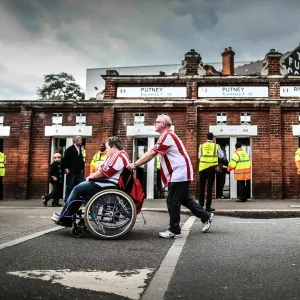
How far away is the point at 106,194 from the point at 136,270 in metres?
2.01

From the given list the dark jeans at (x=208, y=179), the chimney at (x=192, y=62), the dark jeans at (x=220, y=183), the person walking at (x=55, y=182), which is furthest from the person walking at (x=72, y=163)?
the chimney at (x=192, y=62)

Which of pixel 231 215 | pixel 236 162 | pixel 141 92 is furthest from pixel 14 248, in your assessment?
pixel 141 92

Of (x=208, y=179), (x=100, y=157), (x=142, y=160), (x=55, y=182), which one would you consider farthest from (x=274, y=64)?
(x=142, y=160)

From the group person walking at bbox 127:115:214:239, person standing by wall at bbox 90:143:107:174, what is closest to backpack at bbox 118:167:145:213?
person walking at bbox 127:115:214:239

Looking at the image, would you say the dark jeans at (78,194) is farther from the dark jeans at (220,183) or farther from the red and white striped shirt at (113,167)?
the dark jeans at (220,183)

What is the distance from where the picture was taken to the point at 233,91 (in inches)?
584

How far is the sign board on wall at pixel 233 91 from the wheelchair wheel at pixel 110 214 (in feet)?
32.9

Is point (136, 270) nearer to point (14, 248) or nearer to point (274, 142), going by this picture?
point (14, 248)

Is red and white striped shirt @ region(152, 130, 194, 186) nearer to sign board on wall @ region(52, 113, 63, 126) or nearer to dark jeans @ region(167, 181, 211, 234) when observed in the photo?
dark jeans @ region(167, 181, 211, 234)

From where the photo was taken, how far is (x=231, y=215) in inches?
380

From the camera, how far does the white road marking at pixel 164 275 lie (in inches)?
115

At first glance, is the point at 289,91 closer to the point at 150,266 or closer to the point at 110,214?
the point at 110,214

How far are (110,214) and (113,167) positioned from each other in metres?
0.69

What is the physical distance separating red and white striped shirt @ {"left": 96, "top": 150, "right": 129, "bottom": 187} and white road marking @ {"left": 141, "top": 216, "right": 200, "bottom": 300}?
51.8 inches
